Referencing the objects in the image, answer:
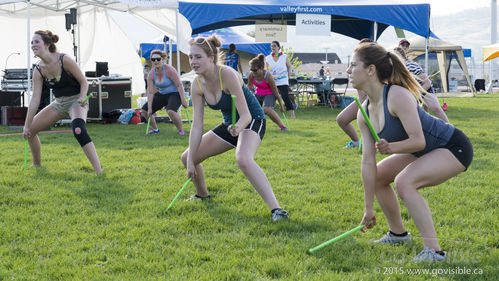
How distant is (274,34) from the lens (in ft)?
57.5

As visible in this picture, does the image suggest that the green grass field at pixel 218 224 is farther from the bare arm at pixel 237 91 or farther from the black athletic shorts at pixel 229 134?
the bare arm at pixel 237 91

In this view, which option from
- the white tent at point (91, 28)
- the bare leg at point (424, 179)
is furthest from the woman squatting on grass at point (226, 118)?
the white tent at point (91, 28)

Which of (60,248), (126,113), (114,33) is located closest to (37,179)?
(60,248)

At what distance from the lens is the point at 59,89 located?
629cm

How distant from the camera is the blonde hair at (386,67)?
321cm

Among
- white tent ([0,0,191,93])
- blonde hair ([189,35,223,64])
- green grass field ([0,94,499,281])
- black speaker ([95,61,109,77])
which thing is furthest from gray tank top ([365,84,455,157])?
black speaker ([95,61,109,77])

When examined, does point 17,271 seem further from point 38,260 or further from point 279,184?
A: point 279,184

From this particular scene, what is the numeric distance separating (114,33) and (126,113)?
7639 mm

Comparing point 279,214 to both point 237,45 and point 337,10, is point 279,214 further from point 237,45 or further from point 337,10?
point 237,45

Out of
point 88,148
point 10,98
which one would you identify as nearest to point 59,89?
point 88,148

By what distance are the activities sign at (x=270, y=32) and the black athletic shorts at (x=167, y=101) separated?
25.8 ft

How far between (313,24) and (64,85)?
478 inches

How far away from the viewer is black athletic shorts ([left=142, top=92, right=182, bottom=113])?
10141mm

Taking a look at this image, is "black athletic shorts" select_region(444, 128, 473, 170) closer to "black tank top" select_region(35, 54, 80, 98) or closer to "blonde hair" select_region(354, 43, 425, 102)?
"blonde hair" select_region(354, 43, 425, 102)
